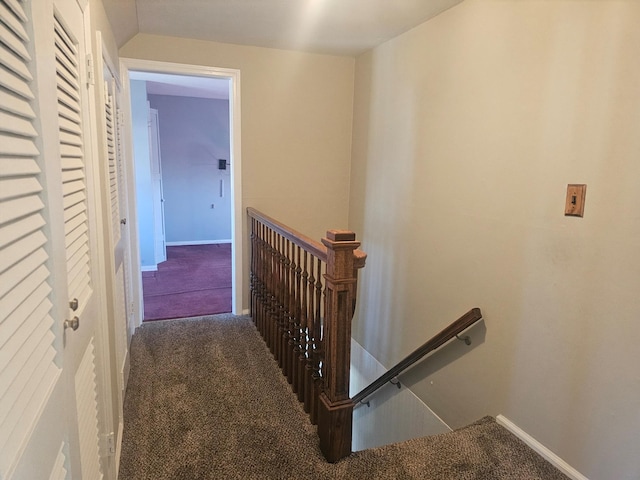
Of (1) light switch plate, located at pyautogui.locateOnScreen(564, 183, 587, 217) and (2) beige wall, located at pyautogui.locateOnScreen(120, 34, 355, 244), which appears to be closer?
(1) light switch plate, located at pyautogui.locateOnScreen(564, 183, 587, 217)

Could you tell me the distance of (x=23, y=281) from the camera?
741mm

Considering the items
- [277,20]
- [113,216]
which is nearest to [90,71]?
[113,216]

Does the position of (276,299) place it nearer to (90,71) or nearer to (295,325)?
(295,325)

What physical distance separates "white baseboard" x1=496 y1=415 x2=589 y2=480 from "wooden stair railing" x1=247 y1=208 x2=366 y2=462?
907mm

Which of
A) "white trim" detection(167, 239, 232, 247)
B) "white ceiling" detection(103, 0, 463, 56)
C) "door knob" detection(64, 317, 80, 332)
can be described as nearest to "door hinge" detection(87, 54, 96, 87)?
"white ceiling" detection(103, 0, 463, 56)

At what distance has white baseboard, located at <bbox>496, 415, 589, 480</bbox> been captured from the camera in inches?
69.9

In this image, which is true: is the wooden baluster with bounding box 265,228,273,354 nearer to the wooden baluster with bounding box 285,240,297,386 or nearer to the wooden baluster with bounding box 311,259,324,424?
the wooden baluster with bounding box 285,240,297,386

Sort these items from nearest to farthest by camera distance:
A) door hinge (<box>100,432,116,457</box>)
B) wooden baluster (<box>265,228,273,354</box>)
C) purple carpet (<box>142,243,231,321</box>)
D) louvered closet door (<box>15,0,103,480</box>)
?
louvered closet door (<box>15,0,103,480</box>)
door hinge (<box>100,432,116,457</box>)
wooden baluster (<box>265,228,273,354</box>)
purple carpet (<box>142,243,231,321</box>)

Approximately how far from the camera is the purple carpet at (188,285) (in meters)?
3.79

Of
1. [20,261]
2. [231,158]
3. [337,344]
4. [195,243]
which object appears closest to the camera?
[20,261]

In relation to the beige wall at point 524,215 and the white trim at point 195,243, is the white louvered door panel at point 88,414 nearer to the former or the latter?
the beige wall at point 524,215

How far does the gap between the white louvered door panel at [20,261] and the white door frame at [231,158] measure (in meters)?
2.48

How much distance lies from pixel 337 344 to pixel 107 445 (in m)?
0.97

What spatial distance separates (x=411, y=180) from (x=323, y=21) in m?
1.22
